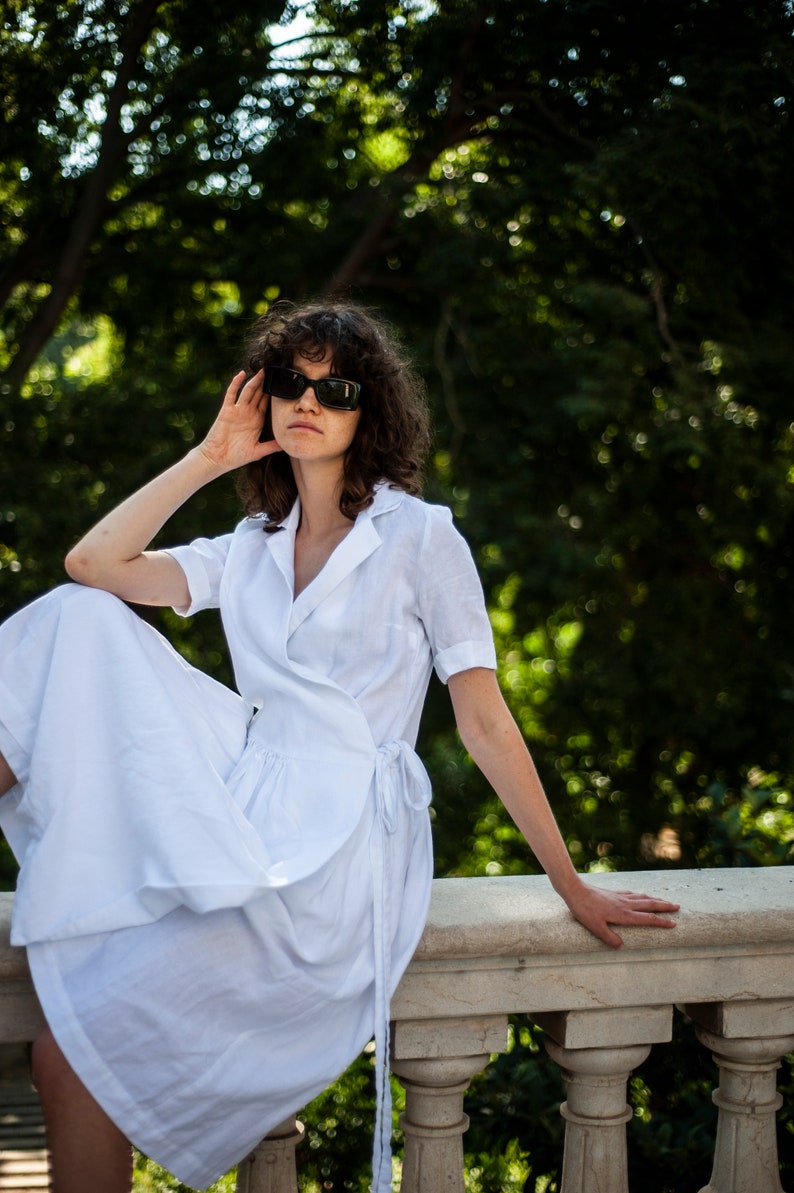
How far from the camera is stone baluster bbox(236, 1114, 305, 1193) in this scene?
1.87m

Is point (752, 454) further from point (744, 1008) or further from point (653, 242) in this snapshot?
point (744, 1008)

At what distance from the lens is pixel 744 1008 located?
6.62 ft

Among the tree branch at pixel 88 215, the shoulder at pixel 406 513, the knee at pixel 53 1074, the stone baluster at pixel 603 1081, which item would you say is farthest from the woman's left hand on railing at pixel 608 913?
the tree branch at pixel 88 215

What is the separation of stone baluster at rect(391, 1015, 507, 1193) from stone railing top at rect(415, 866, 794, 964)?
13 centimetres

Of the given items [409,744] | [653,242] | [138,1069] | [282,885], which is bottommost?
[138,1069]

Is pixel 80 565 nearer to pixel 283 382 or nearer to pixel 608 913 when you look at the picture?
pixel 283 382

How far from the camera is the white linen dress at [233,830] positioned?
1.70 metres

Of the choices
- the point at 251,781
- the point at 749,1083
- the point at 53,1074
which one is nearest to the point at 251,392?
the point at 251,781

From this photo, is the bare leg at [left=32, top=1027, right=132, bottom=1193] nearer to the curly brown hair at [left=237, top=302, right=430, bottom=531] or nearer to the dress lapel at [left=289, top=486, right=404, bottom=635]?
the dress lapel at [left=289, top=486, right=404, bottom=635]

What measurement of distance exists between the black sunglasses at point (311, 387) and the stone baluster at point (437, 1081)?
1119 mm

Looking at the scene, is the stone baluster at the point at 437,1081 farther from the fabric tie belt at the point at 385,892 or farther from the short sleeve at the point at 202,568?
the short sleeve at the point at 202,568

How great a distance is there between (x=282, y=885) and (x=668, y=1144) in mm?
1364

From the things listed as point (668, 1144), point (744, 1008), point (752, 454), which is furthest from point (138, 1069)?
point (752, 454)

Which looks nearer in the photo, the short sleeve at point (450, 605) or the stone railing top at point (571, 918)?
the stone railing top at point (571, 918)
